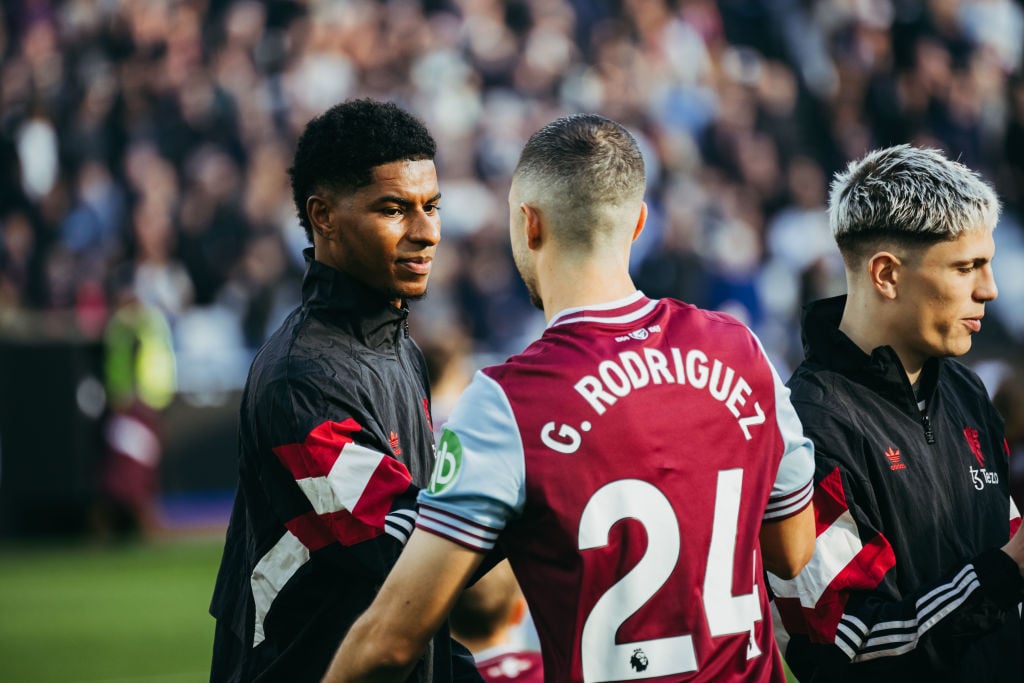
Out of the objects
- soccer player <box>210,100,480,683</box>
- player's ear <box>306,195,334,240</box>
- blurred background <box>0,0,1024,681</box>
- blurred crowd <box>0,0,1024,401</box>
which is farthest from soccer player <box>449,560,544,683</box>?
blurred crowd <box>0,0,1024,401</box>

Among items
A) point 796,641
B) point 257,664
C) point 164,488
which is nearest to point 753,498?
point 796,641

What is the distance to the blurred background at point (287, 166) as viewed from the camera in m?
13.3

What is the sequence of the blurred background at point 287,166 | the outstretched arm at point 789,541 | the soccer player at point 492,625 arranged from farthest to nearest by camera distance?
the blurred background at point 287,166 < the soccer player at point 492,625 < the outstretched arm at point 789,541

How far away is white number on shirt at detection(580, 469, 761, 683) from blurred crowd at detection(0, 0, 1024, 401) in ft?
36.4

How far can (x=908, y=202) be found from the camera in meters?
3.49

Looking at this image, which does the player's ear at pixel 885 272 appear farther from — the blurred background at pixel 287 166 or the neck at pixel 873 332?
the blurred background at pixel 287 166

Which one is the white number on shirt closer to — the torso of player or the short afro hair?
the torso of player

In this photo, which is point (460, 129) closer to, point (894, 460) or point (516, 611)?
point (516, 611)

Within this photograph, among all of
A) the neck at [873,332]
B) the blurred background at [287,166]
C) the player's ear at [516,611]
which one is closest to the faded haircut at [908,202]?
the neck at [873,332]

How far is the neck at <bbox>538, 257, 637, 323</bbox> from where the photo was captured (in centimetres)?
287

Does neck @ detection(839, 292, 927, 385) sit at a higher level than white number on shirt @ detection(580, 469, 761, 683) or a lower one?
higher

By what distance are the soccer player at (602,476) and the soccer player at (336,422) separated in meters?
0.55

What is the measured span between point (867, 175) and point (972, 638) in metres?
1.17

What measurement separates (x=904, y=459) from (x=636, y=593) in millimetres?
1075
